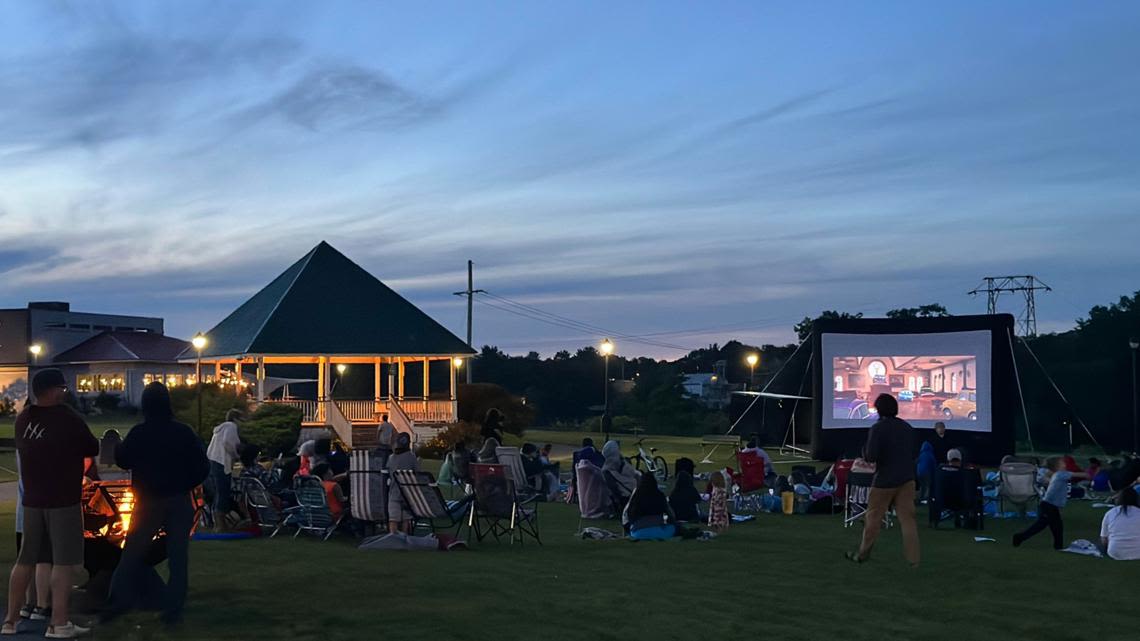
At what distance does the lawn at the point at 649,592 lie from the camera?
7.99 metres

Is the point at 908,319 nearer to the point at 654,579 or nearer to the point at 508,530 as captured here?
the point at 508,530

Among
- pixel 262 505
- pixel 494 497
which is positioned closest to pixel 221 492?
pixel 262 505

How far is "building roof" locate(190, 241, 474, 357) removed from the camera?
36.2m

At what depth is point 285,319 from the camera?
1457 inches

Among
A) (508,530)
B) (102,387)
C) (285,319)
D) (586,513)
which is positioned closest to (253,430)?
(285,319)

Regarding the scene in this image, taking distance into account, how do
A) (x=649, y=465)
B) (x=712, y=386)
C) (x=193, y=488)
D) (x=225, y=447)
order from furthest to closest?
(x=712, y=386) → (x=649, y=465) → (x=225, y=447) → (x=193, y=488)

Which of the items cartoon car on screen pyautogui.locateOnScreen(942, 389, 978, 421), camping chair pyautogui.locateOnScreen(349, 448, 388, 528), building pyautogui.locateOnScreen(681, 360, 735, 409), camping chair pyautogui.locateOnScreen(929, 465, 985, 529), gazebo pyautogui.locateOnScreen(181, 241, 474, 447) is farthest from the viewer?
building pyautogui.locateOnScreen(681, 360, 735, 409)

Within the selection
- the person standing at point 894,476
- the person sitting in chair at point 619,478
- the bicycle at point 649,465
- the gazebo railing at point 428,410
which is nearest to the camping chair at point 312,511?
the person sitting in chair at point 619,478

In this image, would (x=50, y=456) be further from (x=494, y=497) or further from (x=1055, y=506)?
(x=1055, y=506)

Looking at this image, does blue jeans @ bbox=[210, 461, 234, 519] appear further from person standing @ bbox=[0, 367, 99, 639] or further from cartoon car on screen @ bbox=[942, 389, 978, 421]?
cartoon car on screen @ bbox=[942, 389, 978, 421]

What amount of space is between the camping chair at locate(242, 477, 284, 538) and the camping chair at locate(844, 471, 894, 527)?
286 inches

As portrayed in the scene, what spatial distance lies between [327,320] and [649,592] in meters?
29.2

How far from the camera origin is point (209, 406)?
1315 inches

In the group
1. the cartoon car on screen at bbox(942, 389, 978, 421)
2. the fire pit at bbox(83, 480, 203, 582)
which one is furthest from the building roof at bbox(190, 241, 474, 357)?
the fire pit at bbox(83, 480, 203, 582)
